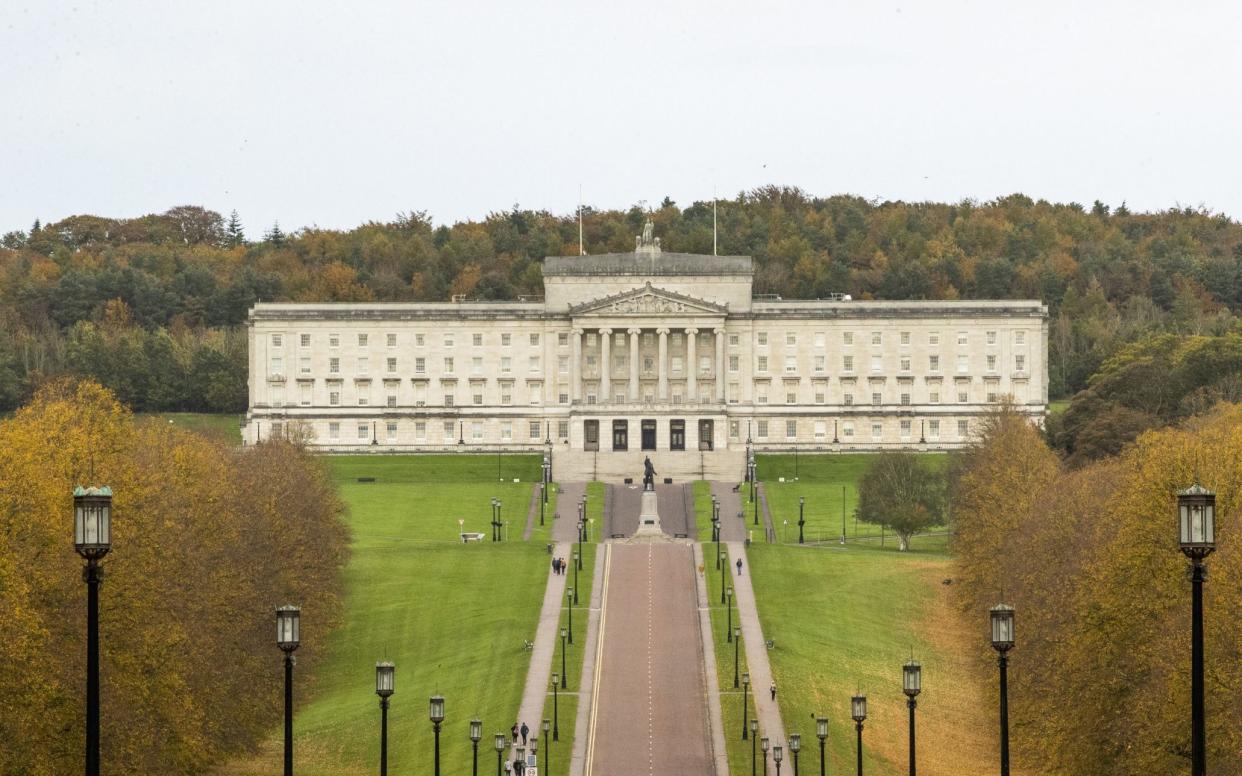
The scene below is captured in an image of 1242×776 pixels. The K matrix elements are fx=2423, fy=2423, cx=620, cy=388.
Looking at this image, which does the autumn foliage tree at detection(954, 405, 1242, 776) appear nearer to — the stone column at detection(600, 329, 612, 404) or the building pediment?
the building pediment

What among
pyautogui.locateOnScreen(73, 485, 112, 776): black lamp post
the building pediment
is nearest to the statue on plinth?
the building pediment

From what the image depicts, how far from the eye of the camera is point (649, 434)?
159 metres

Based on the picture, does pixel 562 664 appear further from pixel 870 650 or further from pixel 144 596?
pixel 144 596

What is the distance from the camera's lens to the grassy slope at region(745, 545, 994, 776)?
7462 centimetres

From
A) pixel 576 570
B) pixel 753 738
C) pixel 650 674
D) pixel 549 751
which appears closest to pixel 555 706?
pixel 549 751

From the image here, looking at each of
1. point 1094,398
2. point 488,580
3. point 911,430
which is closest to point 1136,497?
point 488,580

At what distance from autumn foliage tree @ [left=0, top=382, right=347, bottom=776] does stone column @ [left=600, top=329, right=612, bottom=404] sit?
72313 millimetres

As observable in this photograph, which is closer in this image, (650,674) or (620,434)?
(650,674)

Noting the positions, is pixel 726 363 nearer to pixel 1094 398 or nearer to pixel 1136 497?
pixel 1094 398

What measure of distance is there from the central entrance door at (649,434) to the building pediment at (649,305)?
783 centimetres

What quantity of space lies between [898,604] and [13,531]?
49.1m

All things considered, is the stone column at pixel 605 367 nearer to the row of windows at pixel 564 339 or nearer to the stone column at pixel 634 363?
the stone column at pixel 634 363

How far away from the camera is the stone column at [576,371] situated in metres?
162

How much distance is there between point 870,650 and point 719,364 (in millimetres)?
73979
